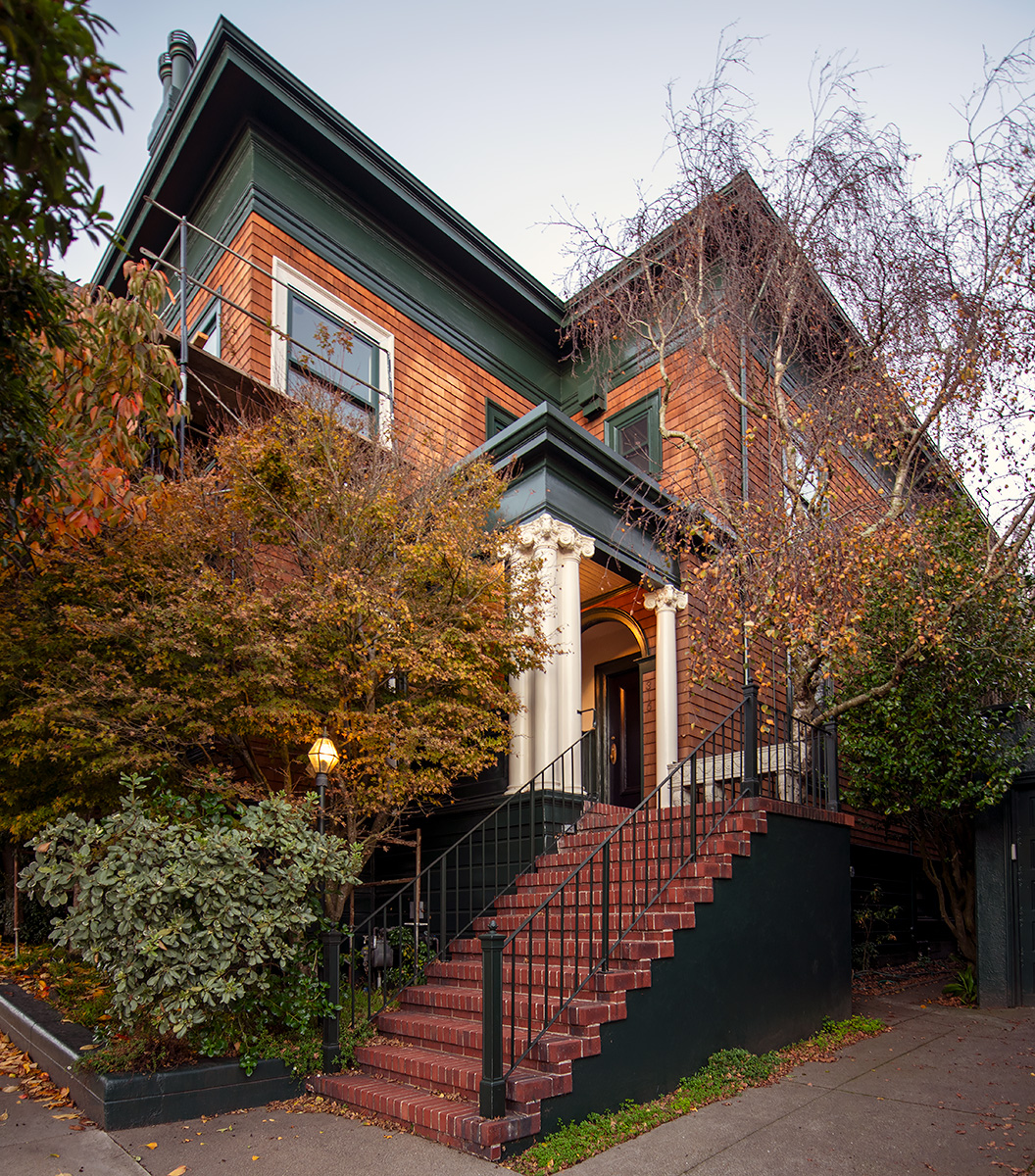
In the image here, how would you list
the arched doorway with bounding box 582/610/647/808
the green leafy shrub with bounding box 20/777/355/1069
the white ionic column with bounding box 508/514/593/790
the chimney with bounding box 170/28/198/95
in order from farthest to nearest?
1. the chimney with bounding box 170/28/198/95
2. the arched doorway with bounding box 582/610/647/808
3. the white ionic column with bounding box 508/514/593/790
4. the green leafy shrub with bounding box 20/777/355/1069

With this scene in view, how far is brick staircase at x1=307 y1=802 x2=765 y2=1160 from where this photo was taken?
503 centimetres

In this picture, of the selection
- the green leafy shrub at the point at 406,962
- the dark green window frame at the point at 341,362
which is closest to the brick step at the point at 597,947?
the green leafy shrub at the point at 406,962

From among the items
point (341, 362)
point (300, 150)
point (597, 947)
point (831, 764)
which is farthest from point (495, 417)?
point (597, 947)

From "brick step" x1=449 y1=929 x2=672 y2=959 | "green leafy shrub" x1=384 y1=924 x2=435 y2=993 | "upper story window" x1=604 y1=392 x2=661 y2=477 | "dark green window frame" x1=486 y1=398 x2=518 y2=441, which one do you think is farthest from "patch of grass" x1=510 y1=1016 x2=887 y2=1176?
"dark green window frame" x1=486 y1=398 x2=518 y2=441

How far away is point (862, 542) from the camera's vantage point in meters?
7.86

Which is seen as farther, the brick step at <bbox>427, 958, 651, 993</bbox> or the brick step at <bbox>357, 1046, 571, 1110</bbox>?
the brick step at <bbox>427, 958, 651, 993</bbox>

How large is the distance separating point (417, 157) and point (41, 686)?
9.18 m

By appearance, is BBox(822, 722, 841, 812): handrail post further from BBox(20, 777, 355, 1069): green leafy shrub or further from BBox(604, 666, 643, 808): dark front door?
BBox(20, 777, 355, 1069): green leafy shrub

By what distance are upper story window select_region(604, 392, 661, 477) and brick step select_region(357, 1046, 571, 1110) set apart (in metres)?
8.60

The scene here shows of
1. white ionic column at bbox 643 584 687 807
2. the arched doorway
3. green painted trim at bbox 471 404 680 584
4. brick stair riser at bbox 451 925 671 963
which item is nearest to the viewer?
brick stair riser at bbox 451 925 671 963

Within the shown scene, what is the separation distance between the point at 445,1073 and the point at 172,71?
54.5 ft

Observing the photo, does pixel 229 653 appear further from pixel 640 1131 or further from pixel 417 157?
pixel 417 157

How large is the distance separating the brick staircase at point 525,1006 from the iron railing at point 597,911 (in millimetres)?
24

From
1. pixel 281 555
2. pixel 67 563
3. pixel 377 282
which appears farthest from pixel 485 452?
pixel 67 563
